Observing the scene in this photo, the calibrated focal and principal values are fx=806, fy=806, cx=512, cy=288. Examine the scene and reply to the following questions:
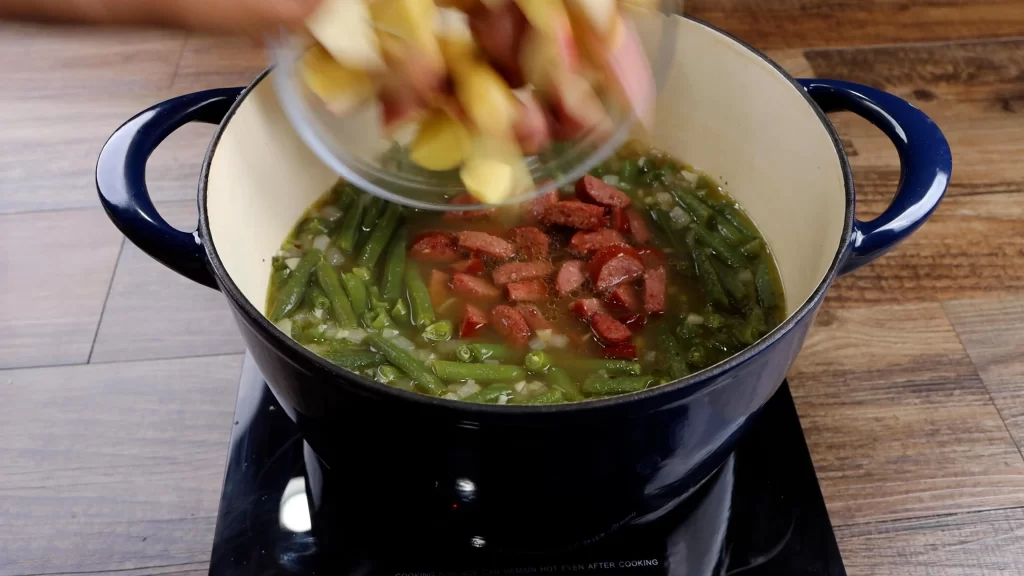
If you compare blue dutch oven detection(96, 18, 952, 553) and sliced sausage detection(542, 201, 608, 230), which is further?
sliced sausage detection(542, 201, 608, 230)

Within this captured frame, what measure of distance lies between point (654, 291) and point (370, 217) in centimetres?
50

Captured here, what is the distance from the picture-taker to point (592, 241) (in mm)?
1307

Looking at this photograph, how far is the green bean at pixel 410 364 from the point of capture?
112 centimetres

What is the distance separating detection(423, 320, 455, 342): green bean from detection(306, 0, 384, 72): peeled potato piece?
1.45 ft

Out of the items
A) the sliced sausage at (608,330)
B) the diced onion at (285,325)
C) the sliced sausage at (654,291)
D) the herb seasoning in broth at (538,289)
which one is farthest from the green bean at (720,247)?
the diced onion at (285,325)

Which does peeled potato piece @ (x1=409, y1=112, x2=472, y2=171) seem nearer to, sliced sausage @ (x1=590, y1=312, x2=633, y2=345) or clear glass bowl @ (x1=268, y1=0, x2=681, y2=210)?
clear glass bowl @ (x1=268, y1=0, x2=681, y2=210)

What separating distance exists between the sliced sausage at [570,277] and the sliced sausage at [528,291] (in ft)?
0.08

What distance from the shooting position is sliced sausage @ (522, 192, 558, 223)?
4.42 ft

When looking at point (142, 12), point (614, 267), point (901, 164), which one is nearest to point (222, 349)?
point (614, 267)

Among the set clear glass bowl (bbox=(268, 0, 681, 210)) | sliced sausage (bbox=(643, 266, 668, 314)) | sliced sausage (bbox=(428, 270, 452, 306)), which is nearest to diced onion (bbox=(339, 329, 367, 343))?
sliced sausage (bbox=(428, 270, 452, 306))

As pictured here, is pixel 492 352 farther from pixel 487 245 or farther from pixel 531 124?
pixel 531 124

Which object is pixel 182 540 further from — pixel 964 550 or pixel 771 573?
pixel 964 550

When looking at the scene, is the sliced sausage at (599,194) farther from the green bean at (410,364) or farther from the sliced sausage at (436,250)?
the green bean at (410,364)

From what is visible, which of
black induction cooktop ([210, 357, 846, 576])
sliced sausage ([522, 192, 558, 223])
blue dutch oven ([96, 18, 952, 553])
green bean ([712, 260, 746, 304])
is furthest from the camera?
sliced sausage ([522, 192, 558, 223])
